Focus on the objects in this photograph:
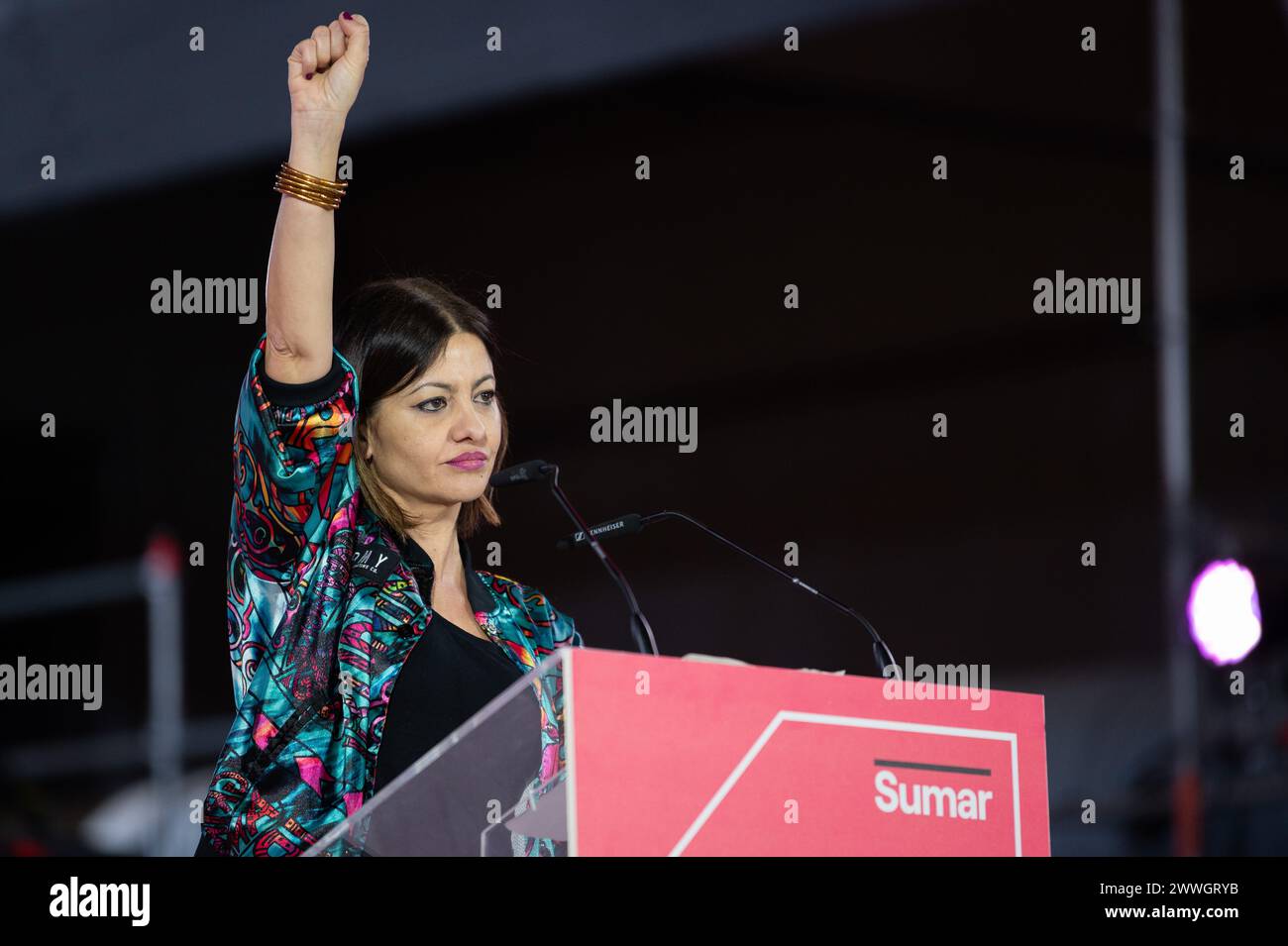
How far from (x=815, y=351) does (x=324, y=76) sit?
11.9 feet

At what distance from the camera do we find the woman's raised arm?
175cm

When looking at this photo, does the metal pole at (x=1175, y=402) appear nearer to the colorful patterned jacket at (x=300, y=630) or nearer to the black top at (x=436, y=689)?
the black top at (x=436, y=689)

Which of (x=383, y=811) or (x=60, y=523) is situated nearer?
(x=383, y=811)

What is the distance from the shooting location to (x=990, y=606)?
16.9ft

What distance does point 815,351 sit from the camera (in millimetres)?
5266

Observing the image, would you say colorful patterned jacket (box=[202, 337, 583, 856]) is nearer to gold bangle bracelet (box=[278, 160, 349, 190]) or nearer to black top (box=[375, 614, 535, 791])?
black top (box=[375, 614, 535, 791])

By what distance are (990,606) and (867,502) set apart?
53cm

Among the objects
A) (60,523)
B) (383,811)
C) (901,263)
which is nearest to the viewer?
(383,811)

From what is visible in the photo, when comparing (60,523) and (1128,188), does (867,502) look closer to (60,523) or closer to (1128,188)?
(1128,188)

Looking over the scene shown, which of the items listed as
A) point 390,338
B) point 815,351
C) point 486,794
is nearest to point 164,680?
point 815,351

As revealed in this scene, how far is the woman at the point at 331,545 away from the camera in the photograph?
1764mm

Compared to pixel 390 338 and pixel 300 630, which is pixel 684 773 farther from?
pixel 390 338

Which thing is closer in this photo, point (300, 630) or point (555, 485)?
point (300, 630)
